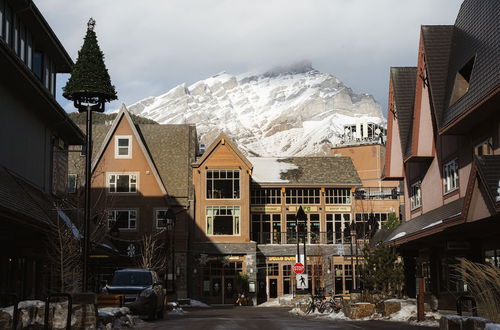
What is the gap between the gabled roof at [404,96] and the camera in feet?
118

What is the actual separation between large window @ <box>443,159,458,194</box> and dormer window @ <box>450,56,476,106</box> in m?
2.67

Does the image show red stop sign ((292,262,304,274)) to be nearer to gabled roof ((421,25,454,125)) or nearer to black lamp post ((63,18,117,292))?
gabled roof ((421,25,454,125))

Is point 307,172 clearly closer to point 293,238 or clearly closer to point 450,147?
point 293,238

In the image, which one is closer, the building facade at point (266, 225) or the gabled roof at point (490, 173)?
the gabled roof at point (490, 173)

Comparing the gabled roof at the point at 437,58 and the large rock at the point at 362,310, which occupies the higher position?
the gabled roof at the point at 437,58

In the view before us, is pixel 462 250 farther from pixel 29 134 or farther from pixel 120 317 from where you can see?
pixel 29 134

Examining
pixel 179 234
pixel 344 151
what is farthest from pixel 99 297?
pixel 344 151

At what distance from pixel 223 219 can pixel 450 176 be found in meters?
38.6

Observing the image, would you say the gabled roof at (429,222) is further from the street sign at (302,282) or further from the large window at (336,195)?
the large window at (336,195)

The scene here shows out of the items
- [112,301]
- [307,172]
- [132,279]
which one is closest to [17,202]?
[112,301]

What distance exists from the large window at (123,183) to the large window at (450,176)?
3931cm

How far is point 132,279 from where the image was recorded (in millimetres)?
29234

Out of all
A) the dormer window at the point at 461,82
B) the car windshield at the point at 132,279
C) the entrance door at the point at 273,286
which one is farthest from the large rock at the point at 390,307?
the entrance door at the point at 273,286

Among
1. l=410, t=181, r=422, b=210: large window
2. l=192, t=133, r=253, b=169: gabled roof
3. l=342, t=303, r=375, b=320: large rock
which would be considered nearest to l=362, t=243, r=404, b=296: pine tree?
l=342, t=303, r=375, b=320: large rock
